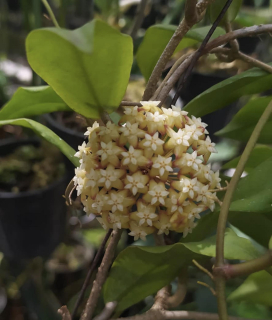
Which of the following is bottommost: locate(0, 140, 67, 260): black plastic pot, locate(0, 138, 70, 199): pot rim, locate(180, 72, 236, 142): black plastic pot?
locate(0, 140, 67, 260): black plastic pot

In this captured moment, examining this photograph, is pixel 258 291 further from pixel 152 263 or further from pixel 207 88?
pixel 207 88

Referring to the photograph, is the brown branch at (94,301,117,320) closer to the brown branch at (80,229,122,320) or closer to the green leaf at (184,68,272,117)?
the brown branch at (80,229,122,320)

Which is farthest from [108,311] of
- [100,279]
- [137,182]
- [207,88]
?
[207,88]

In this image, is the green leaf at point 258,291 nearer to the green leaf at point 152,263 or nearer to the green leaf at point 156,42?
the green leaf at point 152,263

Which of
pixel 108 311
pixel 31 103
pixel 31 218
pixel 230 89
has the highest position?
pixel 230 89

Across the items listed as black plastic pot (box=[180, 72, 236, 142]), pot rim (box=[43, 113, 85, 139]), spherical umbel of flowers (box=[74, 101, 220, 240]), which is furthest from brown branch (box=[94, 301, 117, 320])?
black plastic pot (box=[180, 72, 236, 142])

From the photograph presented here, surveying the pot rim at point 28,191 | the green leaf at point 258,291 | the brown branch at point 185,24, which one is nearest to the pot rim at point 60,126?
the pot rim at point 28,191

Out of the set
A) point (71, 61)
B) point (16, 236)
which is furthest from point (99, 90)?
point (16, 236)
